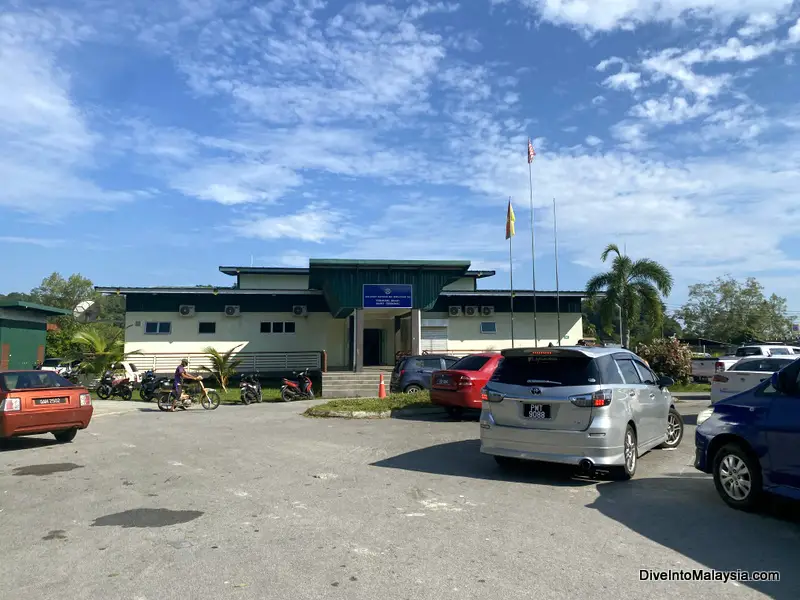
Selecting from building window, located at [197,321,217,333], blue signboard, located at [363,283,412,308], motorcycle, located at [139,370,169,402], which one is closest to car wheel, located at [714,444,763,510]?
blue signboard, located at [363,283,412,308]

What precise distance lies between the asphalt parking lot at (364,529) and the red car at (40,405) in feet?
2.35

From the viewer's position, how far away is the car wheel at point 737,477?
5.95 meters

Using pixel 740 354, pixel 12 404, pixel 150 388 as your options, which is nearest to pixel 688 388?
pixel 740 354

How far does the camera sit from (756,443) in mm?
5965

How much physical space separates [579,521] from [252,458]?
5.41m

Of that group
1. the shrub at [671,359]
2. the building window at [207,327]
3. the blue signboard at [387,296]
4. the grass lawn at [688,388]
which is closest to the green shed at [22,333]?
the building window at [207,327]

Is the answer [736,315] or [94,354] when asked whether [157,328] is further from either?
[736,315]

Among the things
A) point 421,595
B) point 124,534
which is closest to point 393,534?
point 421,595

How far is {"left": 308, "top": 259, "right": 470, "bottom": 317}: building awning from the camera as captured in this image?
23562 millimetres

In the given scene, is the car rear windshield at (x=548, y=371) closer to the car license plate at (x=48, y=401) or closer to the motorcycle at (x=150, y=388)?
the car license plate at (x=48, y=401)

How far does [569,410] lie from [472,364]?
711cm
